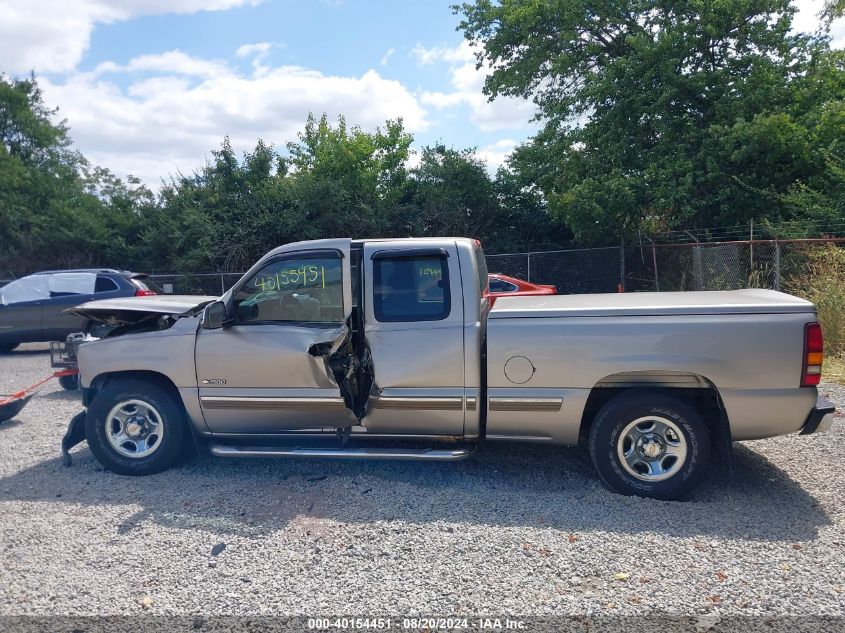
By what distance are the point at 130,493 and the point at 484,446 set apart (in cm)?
307

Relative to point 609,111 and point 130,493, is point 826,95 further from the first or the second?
point 130,493

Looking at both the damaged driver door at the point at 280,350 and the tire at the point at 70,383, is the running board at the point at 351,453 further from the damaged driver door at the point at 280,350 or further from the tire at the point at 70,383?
the tire at the point at 70,383

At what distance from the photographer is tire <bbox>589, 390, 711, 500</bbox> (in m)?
4.88

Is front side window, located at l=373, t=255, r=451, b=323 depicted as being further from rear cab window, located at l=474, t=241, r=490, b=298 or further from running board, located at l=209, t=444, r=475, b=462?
running board, located at l=209, t=444, r=475, b=462

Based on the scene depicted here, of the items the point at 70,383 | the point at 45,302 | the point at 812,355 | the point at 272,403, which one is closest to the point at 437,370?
the point at 272,403

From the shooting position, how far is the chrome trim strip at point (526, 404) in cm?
505

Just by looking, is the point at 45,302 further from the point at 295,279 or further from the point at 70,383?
the point at 295,279

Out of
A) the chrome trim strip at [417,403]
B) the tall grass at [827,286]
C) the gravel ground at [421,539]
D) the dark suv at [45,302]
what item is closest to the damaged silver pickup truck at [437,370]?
the chrome trim strip at [417,403]

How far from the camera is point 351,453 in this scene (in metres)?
5.26

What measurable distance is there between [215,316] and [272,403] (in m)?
0.85

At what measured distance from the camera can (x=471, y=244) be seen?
5559mm

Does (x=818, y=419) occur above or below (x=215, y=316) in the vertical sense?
below

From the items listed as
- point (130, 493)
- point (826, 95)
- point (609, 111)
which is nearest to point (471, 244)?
point (130, 493)

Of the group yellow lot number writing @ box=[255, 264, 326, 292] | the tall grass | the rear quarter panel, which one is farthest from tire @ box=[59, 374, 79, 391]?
the tall grass
